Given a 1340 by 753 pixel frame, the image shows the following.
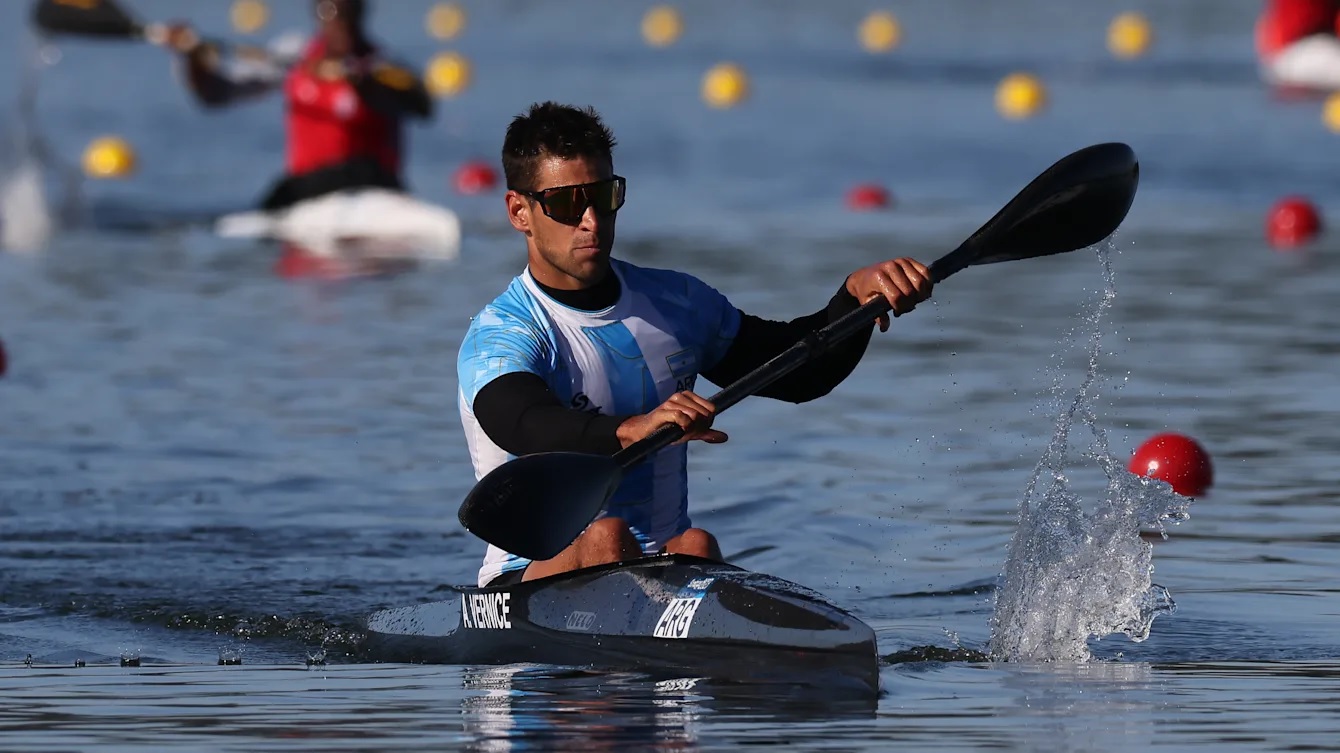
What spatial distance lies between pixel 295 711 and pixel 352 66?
1149 cm

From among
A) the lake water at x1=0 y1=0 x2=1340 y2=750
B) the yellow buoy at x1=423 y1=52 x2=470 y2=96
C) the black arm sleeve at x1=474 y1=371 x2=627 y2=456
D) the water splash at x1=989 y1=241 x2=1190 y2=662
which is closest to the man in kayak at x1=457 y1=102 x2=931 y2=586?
the black arm sleeve at x1=474 y1=371 x2=627 y2=456

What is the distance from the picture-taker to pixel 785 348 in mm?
6988

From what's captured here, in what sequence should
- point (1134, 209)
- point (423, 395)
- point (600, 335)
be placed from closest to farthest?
point (600, 335) → point (423, 395) → point (1134, 209)

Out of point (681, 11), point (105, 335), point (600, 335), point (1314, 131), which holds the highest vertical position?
point (681, 11)

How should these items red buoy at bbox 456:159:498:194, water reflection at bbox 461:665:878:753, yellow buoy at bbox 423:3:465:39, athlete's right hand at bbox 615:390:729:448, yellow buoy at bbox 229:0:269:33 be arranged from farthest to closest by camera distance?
yellow buoy at bbox 423:3:465:39
yellow buoy at bbox 229:0:269:33
red buoy at bbox 456:159:498:194
athlete's right hand at bbox 615:390:729:448
water reflection at bbox 461:665:878:753

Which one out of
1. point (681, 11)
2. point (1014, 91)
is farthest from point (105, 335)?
point (681, 11)

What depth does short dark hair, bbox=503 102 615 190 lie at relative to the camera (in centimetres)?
661

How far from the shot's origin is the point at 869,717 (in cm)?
598

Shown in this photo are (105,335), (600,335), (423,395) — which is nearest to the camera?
(600,335)

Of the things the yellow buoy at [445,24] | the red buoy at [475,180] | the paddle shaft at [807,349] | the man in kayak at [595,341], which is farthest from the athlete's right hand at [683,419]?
the yellow buoy at [445,24]

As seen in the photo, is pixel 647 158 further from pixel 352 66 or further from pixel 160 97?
pixel 160 97

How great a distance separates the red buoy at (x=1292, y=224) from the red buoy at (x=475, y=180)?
25.8 feet

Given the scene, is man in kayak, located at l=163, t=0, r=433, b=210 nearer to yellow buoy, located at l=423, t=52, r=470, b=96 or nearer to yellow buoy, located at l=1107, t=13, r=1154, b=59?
yellow buoy, located at l=423, t=52, r=470, b=96

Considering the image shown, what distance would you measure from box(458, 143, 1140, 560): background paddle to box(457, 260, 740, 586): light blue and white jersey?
0.88 ft
